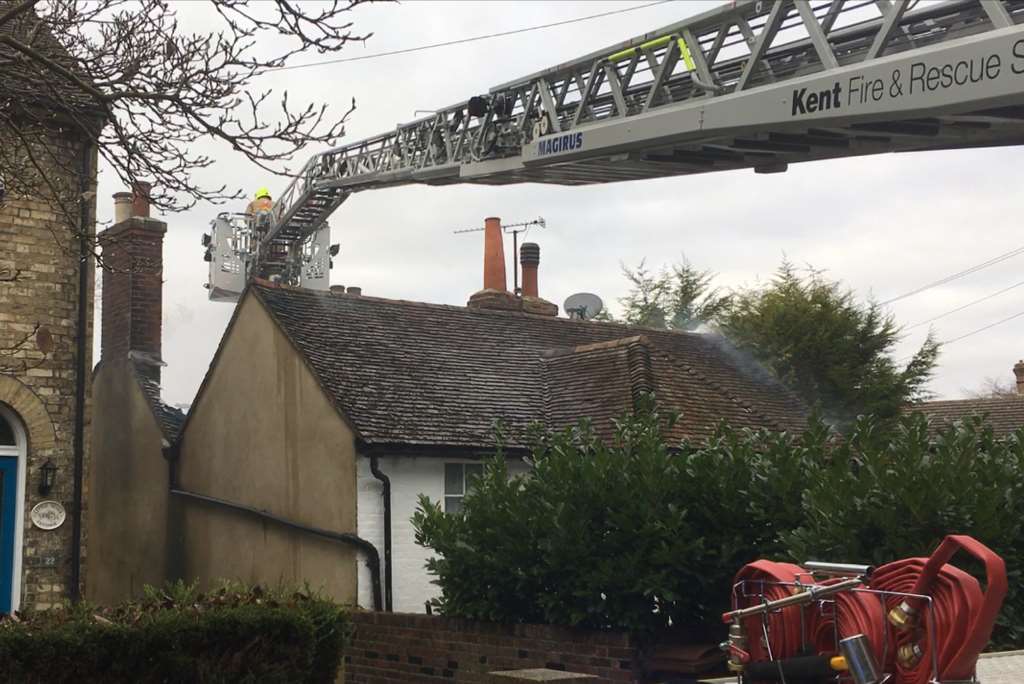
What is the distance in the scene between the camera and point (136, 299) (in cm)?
2127

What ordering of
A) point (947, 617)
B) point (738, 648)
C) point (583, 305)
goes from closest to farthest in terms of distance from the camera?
point (947, 617), point (738, 648), point (583, 305)

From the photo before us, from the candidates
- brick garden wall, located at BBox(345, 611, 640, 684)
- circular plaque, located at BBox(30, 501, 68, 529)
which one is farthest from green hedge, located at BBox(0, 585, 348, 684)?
circular plaque, located at BBox(30, 501, 68, 529)

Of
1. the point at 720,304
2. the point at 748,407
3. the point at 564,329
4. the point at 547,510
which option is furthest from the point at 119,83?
the point at 720,304

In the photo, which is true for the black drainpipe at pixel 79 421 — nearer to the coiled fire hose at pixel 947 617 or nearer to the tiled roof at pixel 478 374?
the tiled roof at pixel 478 374

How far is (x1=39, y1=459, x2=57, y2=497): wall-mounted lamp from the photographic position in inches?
593

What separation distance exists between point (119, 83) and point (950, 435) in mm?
7141

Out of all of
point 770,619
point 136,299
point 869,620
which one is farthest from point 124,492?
point 869,620

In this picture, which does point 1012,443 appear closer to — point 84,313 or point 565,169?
point 565,169

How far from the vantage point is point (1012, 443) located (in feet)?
35.6

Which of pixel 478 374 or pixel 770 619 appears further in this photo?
pixel 478 374

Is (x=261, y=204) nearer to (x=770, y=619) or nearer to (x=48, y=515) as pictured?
(x=48, y=515)

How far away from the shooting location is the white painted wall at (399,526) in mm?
16859

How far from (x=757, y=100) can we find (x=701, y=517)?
400cm

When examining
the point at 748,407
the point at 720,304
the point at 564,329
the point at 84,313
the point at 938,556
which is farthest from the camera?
the point at 720,304
